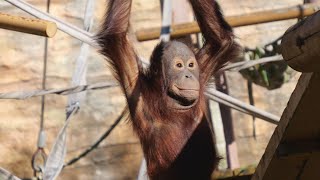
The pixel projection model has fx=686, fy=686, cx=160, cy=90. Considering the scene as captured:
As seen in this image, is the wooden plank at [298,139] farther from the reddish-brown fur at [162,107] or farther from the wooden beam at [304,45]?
the reddish-brown fur at [162,107]

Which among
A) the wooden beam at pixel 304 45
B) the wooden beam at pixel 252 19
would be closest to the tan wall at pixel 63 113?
the wooden beam at pixel 252 19

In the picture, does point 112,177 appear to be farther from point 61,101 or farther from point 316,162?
point 316,162

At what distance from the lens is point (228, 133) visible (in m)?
5.66

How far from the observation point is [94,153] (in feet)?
20.7

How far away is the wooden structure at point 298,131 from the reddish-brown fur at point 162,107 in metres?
0.82

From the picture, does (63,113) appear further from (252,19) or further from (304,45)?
(304,45)

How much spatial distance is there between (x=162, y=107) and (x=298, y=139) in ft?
3.73

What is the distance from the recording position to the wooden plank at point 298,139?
2082 millimetres

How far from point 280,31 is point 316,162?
4292 mm

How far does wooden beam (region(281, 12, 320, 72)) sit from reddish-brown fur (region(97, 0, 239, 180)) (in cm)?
145

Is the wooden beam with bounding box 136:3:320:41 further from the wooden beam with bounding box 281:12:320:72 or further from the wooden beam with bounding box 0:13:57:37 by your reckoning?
the wooden beam with bounding box 281:12:320:72

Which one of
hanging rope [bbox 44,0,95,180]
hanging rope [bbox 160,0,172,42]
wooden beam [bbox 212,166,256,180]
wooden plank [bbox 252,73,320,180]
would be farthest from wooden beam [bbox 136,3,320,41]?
wooden plank [bbox 252,73,320,180]

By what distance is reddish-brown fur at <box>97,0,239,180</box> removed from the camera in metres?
3.18

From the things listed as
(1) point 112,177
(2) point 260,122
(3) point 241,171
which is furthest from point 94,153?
(3) point 241,171
